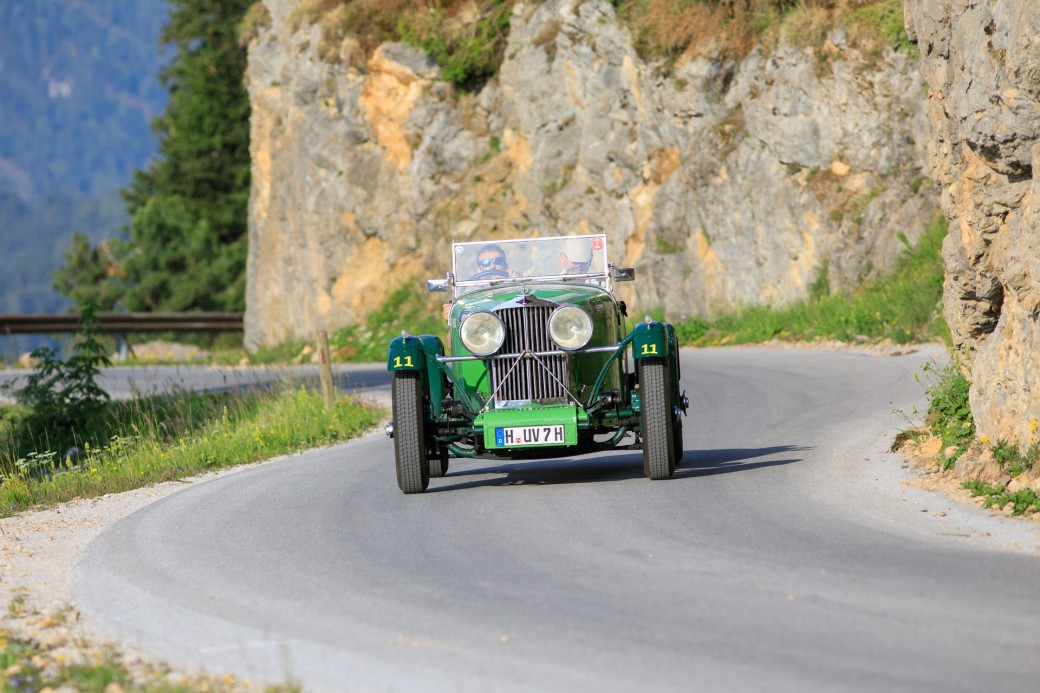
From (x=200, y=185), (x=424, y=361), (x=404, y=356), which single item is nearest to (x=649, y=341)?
(x=424, y=361)

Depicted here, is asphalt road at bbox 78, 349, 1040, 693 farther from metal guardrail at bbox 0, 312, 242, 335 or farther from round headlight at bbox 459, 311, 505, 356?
metal guardrail at bbox 0, 312, 242, 335

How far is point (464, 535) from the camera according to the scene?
761cm

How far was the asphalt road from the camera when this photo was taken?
476 cm

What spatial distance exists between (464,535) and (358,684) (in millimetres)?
2929

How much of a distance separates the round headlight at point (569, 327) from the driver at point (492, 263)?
6.13ft

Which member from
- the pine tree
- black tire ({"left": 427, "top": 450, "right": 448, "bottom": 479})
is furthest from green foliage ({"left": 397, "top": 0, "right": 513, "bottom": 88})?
black tire ({"left": 427, "top": 450, "right": 448, "bottom": 479})

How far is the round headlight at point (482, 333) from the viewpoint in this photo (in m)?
9.84

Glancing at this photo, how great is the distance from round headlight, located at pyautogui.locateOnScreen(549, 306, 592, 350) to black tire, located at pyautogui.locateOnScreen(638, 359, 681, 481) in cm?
64

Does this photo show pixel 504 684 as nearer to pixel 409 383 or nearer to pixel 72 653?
pixel 72 653

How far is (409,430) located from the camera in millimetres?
9367

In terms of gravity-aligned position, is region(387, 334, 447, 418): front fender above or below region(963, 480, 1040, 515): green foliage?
above

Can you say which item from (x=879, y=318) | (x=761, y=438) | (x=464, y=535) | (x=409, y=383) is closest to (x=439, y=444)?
(x=409, y=383)

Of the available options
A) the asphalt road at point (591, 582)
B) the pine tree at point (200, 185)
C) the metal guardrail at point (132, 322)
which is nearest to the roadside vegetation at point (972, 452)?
the asphalt road at point (591, 582)

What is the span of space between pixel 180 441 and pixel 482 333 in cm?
571
